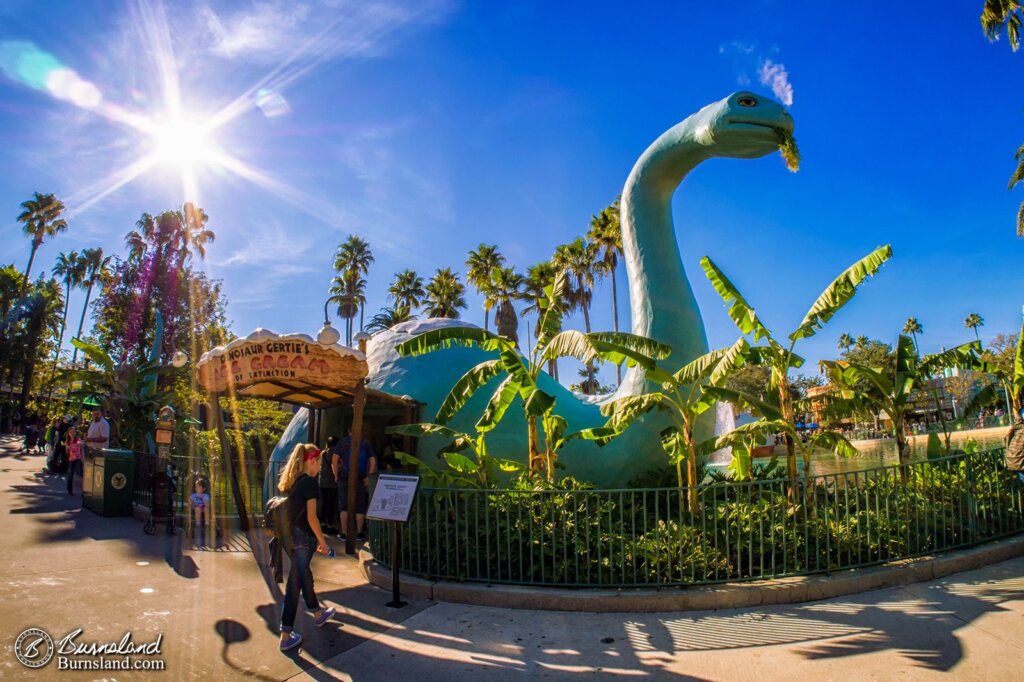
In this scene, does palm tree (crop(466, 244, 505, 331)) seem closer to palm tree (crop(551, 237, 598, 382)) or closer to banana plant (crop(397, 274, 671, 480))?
palm tree (crop(551, 237, 598, 382))

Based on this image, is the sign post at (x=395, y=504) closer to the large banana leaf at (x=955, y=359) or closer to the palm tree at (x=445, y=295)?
the large banana leaf at (x=955, y=359)

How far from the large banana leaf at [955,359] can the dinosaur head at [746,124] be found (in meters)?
3.96

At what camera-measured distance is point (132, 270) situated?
30.9 meters

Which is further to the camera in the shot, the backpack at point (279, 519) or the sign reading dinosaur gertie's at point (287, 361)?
the sign reading dinosaur gertie's at point (287, 361)

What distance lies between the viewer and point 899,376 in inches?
353

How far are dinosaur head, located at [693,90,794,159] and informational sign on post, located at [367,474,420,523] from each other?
6830mm

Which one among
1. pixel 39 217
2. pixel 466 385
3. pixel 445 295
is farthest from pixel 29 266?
pixel 466 385

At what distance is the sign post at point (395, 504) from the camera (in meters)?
5.65

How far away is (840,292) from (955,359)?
2932 mm

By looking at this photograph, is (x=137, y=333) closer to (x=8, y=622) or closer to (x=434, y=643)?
(x=8, y=622)

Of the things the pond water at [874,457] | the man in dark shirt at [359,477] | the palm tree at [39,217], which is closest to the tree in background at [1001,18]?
the pond water at [874,457]

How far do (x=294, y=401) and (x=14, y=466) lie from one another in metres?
13.8

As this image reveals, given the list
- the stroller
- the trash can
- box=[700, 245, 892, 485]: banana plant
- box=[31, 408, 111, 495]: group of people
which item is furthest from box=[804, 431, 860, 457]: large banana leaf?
box=[31, 408, 111, 495]: group of people

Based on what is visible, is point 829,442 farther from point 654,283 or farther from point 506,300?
point 506,300
